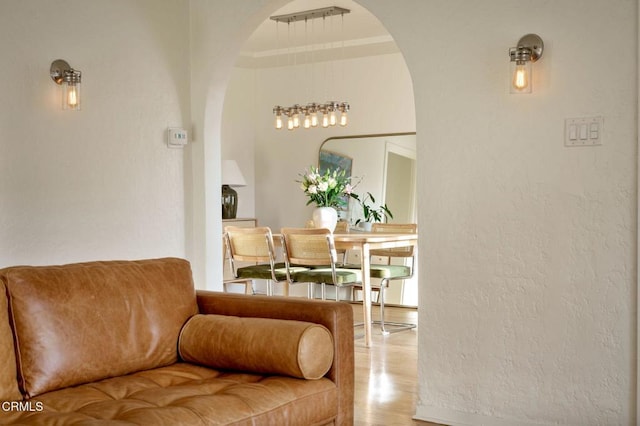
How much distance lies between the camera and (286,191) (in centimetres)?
807

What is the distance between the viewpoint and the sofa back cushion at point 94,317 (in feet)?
8.36

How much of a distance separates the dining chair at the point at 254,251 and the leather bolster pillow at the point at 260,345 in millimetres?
2953

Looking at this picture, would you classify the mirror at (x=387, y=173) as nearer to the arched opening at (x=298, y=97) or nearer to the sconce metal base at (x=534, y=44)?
the arched opening at (x=298, y=97)

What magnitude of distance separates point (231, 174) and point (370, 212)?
1.39 m

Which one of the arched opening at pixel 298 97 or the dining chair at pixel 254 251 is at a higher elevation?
the arched opening at pixel 298 97

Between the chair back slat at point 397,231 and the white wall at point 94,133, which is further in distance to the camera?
the chair back slat at point 397,231

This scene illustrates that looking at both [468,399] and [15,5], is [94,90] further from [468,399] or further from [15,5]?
[468,399]

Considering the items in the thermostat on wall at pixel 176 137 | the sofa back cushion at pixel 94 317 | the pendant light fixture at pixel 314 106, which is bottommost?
the sofa back cushion at pixel 94 317

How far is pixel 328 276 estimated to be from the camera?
5.80m

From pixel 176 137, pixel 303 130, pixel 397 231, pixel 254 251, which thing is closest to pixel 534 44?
pixel 176 137

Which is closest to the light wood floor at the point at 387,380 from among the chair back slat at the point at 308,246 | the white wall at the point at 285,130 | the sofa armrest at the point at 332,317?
the chair back slat at the point at 308,246

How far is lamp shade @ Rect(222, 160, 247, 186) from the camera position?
24.2ft

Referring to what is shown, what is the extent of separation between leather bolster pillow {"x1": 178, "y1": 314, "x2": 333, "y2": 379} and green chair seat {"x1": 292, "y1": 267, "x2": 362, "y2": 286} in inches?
111

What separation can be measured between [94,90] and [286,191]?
13.5ft
